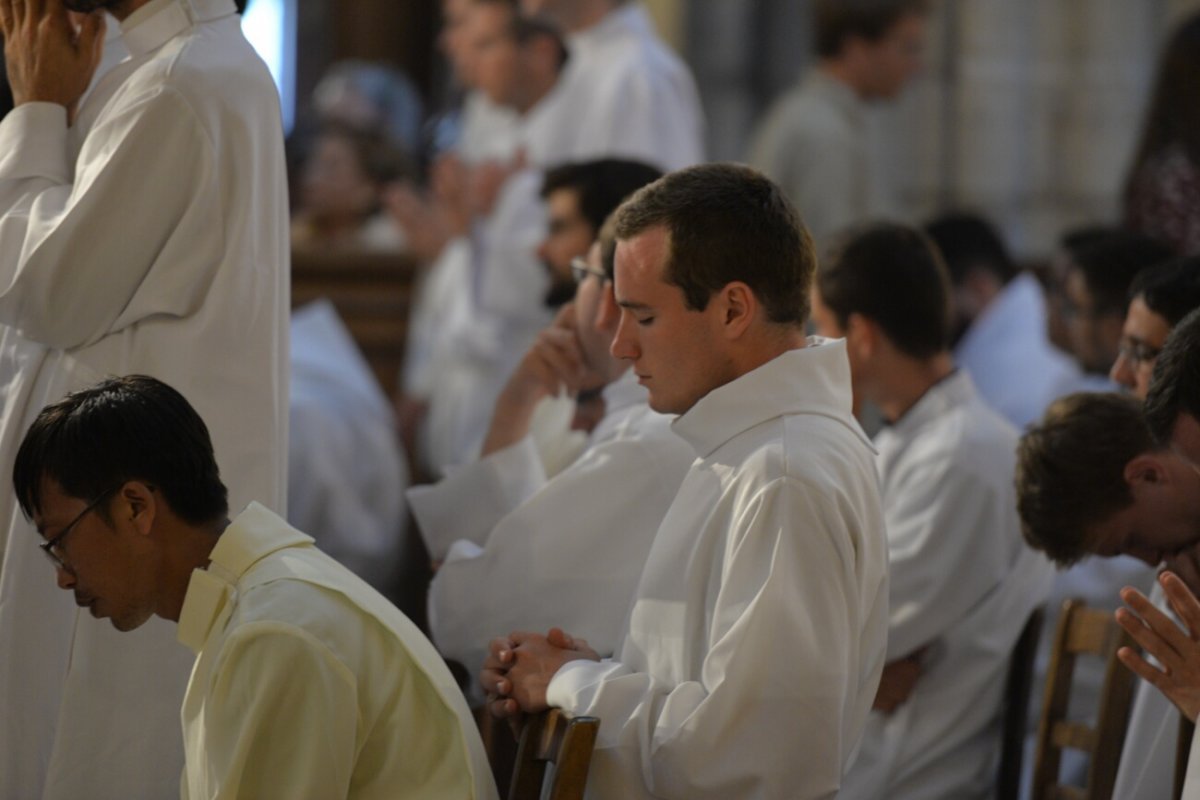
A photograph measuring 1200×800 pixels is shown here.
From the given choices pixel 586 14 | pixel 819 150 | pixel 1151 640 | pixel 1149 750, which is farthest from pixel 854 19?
pixel 1151 640

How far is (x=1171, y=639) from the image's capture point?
2443mm

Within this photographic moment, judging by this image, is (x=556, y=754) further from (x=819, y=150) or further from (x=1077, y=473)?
(x=819, y=150)

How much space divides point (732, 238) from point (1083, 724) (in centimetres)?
132

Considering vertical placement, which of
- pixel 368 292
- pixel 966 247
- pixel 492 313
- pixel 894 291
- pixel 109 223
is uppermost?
pixel 109 223

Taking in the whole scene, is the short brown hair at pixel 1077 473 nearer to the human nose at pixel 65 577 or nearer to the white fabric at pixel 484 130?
the human nose at pixel 65 577

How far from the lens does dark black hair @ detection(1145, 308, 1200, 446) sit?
246 centimetres

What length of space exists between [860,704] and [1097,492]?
753 millimetres

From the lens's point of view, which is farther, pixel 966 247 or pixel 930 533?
pixel 966 247

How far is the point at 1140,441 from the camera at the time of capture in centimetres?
306

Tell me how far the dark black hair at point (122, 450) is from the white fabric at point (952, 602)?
5.15 feet

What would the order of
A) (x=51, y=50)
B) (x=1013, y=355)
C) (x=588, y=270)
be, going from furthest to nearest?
1. (x=1013, y=355)
2. (x=588, y=270)
3. (x=51, y=50)

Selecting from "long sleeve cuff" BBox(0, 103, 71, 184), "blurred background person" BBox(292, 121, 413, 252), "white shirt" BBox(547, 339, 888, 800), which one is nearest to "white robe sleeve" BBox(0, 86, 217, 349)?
"long sleeve cuff" BBox(0, 103, 71, 184)

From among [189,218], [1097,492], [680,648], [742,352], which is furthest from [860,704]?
[189,218]

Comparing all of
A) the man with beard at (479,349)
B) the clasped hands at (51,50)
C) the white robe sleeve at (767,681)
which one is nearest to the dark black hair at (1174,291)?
the white robe sleeve at (767,681)
